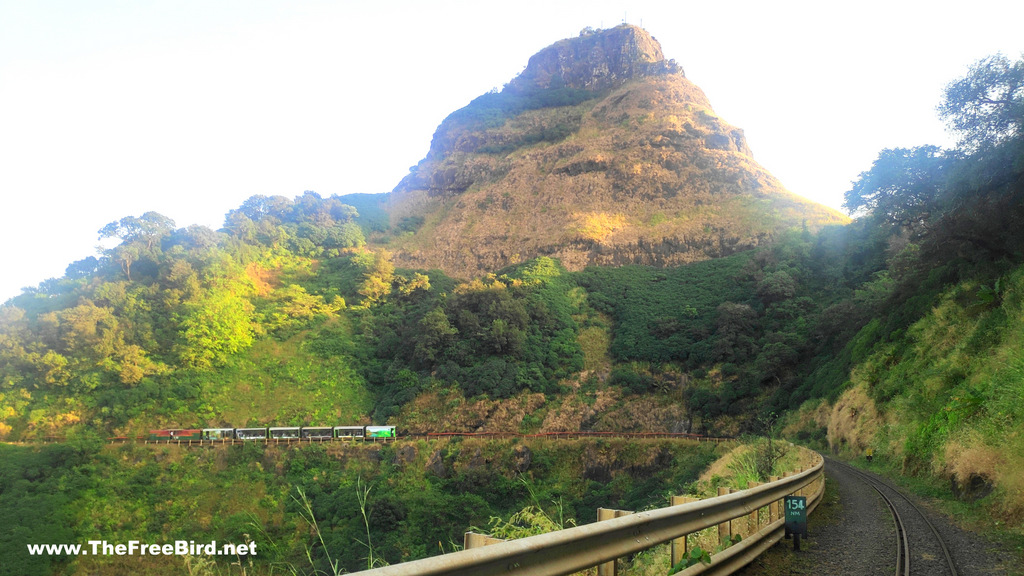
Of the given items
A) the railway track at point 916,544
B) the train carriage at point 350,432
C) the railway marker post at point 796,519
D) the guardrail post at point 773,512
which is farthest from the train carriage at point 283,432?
the railway marker post at point 796,519

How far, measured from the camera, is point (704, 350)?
4944 centimetres

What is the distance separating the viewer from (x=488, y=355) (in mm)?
49250

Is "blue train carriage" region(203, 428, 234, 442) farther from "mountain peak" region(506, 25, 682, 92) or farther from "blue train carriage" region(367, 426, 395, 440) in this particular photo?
"mountain peak" region(506, 25, 682, 92)

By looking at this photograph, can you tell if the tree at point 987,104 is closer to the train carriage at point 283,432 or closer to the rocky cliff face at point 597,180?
the train carriage at point 283,432

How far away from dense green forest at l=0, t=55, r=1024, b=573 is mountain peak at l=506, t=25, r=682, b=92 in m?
49.6

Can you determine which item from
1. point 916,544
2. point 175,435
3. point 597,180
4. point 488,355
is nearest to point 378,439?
point 175,435

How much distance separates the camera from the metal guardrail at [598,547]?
77.5 inches

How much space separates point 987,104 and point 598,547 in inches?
1057

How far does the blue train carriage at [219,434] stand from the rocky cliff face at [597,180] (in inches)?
1652

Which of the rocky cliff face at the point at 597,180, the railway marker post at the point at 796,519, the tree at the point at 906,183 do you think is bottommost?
the railway marker post at the point at 796,519

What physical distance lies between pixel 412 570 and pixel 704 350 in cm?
5091

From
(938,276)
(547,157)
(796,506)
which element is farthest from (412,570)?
(547,157)

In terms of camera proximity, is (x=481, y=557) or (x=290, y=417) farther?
(x=290, y=417)

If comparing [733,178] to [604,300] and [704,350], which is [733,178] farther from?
[704,350]
